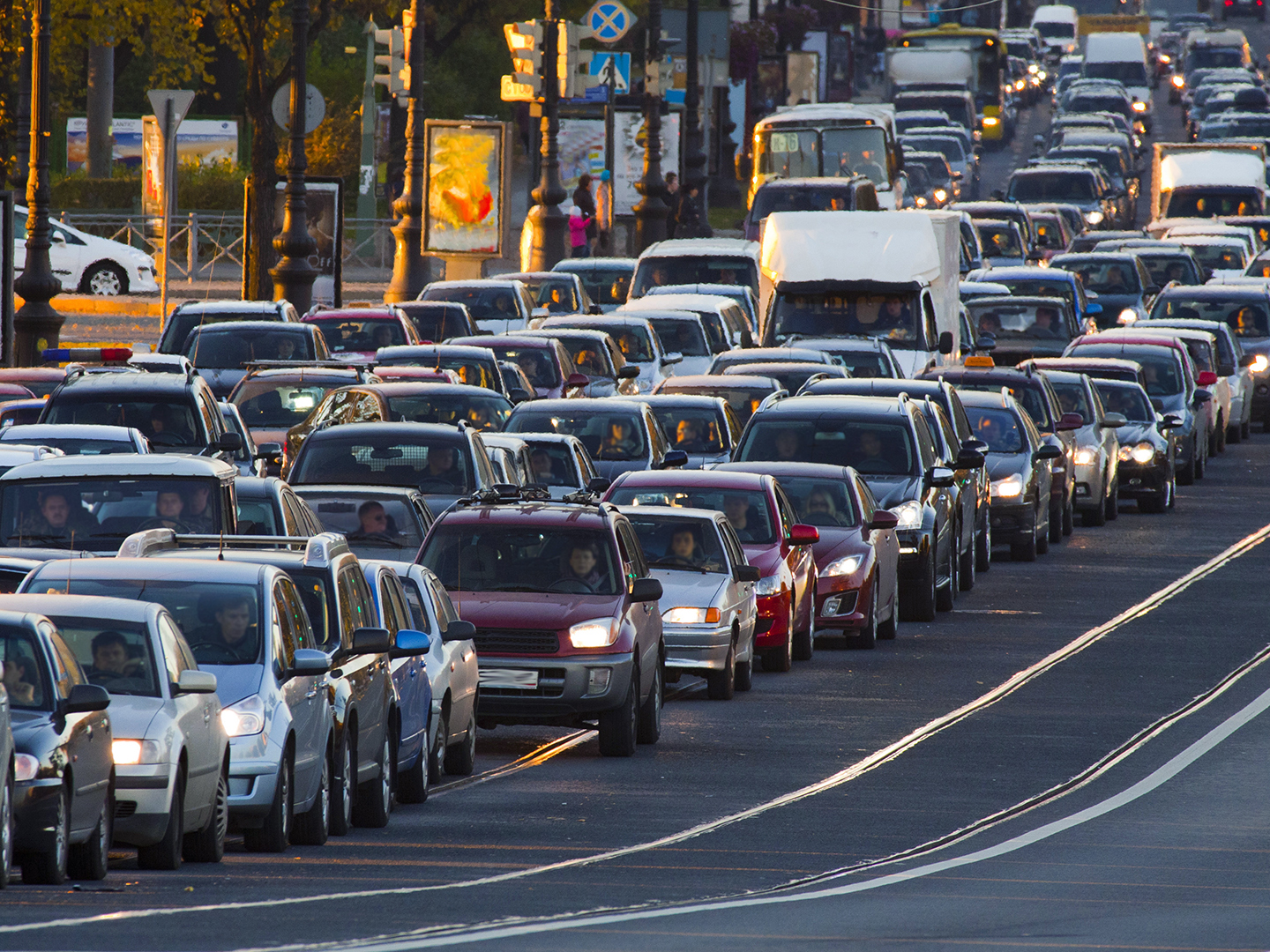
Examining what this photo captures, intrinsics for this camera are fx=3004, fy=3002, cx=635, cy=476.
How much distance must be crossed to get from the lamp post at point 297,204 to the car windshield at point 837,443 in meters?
14.9

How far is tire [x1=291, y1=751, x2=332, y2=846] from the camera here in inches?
548

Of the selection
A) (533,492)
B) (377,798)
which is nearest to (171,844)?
(377,798)

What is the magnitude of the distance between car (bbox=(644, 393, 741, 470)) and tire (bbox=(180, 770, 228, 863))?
16.5 m

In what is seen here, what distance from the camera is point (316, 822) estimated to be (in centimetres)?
1397

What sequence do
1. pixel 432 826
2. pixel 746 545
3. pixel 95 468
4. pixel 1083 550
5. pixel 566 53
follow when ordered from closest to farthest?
pixel 432 826 < pixel 95 468 < pixel 746 545 < pixel 1083 550 < pixel 566 53

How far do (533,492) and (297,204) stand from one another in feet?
70.0

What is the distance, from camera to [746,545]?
22.1m

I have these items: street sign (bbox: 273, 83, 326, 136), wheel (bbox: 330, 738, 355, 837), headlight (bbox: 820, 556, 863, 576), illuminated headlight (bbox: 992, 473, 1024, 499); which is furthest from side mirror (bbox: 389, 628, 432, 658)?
street sign (bbox: 273, 83, 326, 136)

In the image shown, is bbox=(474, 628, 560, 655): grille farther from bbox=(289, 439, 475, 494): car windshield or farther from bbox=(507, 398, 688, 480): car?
bbox=(507, 398, 688, 480): car

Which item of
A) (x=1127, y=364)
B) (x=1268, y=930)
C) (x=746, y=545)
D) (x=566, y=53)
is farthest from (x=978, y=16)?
(x=1268, y=930)

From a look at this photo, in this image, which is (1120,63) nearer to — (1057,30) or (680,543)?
(1057,30)

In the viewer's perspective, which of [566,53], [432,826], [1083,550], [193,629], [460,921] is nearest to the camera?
[460,921]

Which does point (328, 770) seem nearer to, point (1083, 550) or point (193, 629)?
point (193, 629)

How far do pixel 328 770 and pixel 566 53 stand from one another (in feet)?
119
